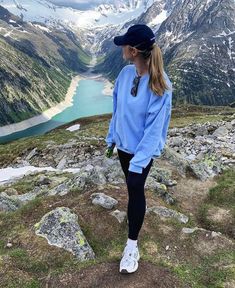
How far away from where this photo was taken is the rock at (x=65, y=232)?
37.9 feet

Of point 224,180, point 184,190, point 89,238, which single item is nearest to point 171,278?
point 89,238

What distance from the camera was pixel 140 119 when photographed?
9016mm

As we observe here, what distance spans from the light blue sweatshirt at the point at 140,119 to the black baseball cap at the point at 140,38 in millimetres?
703

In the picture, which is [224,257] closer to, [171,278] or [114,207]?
[171,278]

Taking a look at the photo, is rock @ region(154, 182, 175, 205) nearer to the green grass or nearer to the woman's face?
the green grass

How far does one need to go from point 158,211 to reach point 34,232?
4564 mm

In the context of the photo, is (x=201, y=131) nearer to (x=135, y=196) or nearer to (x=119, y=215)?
(x=119, y=215)

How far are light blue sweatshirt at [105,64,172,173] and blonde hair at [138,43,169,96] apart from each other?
148 mm

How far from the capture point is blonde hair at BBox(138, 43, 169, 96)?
8.59 m

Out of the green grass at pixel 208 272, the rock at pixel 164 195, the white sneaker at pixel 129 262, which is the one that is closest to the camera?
the white sneaker at pixel 129 262

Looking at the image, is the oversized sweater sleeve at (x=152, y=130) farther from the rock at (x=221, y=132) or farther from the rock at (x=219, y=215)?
the rock at (x=221, y=132)

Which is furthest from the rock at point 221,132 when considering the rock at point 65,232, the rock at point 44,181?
the rock at point 65,232

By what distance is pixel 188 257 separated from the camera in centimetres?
1179

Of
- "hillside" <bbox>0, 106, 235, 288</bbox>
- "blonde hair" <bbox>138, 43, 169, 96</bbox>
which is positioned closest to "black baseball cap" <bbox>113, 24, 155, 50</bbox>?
"blonde hair" <bbox>138, 43, 169, 96</bbox>
